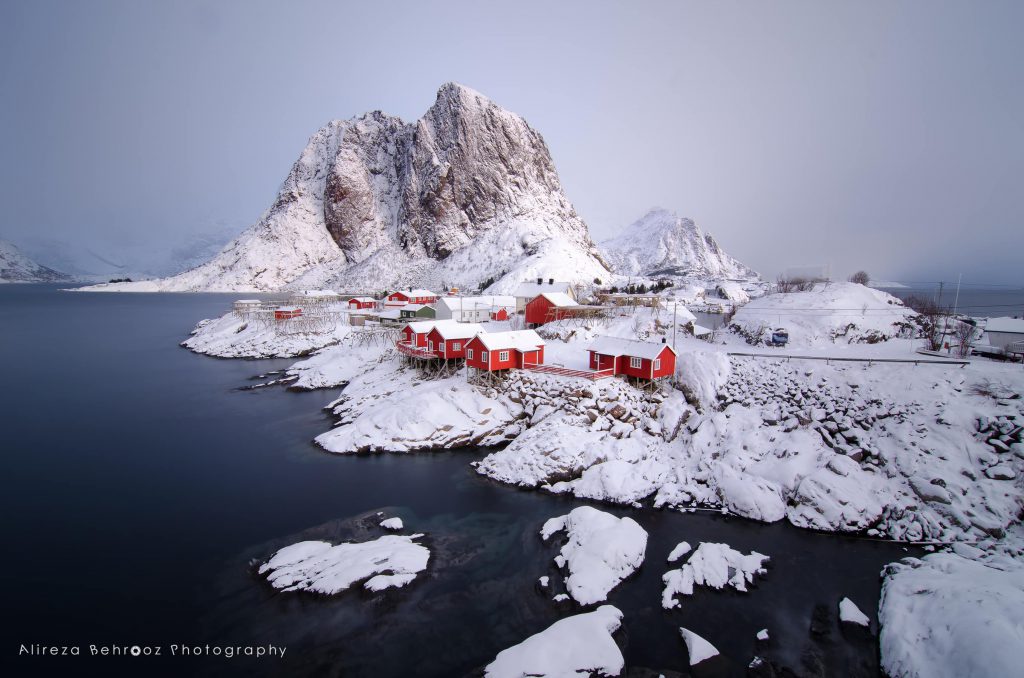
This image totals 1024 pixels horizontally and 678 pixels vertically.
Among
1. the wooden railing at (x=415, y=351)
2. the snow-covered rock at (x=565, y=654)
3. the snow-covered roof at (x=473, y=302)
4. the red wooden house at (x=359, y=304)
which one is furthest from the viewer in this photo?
the red wooden house at (x=359, y=304)

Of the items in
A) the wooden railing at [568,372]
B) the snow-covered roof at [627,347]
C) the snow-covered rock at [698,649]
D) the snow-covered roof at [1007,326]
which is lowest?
the snow-covered rock at [698,649]

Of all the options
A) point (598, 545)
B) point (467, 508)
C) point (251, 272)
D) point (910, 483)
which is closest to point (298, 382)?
point (467, 508)

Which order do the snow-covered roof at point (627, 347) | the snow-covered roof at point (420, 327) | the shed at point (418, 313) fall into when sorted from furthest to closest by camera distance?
1. the shed at point (418, 313)
2. the snow-covered roof at point (420, 327)
3. the snow-covered roof at point (627, 347)

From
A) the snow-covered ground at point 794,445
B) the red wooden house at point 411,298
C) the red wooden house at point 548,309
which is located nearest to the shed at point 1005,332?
the snow-covered ground at point 794,445

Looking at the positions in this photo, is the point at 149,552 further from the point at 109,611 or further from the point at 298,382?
the point at 298,382

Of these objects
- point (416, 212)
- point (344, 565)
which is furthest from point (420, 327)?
point (416, 212)

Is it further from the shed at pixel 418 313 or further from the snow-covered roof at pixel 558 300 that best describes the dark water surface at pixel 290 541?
the shed at pixel 418 313
